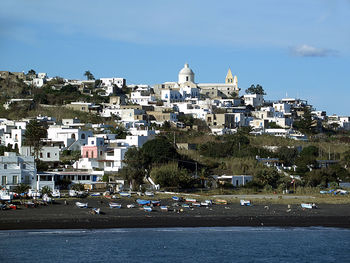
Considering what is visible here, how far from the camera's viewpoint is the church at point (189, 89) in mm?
104250

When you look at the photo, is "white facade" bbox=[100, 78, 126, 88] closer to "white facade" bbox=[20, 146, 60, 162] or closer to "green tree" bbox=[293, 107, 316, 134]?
"green tree" bbox=[293, 107, 316, 134]

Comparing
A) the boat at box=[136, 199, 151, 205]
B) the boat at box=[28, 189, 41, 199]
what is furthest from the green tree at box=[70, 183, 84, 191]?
the boat at box=[136, 199, 151, 205]

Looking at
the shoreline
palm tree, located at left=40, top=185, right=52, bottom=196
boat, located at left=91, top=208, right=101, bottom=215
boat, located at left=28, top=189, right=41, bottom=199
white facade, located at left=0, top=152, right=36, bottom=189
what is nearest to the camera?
the shoreline

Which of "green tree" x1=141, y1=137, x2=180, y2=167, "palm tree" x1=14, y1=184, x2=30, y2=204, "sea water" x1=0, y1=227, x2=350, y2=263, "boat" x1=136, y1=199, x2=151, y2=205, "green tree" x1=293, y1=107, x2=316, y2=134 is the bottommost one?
"sea water" x1=0, y1=227, x2=350, y2=263

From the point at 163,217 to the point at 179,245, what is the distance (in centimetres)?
645

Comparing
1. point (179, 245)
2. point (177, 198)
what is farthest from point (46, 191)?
point (179, 245)

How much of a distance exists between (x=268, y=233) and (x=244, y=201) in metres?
9.21

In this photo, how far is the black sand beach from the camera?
129ft

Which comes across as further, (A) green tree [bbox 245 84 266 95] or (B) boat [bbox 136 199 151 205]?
(A) green tree [bbox 245 84 266 95]

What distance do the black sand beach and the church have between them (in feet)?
189

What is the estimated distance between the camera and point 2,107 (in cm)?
9156

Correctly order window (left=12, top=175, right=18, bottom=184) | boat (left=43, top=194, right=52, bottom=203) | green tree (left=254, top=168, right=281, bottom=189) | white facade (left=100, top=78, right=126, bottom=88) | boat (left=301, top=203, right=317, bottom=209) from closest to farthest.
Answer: boat (left=43, top=194, right=52, bottom=203), boat (left=301, top=203, right=317, bottom=209), window (left=12, top=175, right=18, bottom=184), green tree (left=254, top=168, right=281, bottom=189), white facade (left=100, top=78, right=126, bottom=88)

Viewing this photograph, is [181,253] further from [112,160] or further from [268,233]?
[112,160]

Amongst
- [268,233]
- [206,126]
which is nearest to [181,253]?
[268,233]
